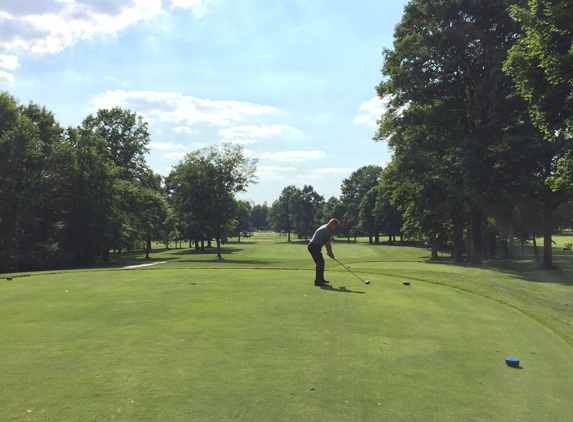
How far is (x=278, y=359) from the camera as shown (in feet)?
19.3

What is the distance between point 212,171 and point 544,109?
38.1 m

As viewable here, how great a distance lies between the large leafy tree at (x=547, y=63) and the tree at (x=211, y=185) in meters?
35.7

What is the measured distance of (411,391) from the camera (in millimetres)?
4926

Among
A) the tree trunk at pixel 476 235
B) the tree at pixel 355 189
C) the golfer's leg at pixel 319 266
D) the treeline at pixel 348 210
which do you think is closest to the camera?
the golfer's leg at pixel 319 266

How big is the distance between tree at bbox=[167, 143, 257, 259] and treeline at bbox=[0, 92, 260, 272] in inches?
4.7

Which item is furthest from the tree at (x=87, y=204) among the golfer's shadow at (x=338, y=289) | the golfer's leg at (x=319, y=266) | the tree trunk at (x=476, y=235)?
the golfer's shadow at (x=338, y=289)

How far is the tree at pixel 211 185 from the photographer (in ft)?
165

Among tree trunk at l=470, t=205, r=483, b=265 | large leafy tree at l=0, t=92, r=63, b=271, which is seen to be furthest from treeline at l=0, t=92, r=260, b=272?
tree trunk at l=470, t=205, r=483, b=265

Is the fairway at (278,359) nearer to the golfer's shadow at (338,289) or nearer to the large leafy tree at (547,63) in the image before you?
the golfer's shadow at (338,289)

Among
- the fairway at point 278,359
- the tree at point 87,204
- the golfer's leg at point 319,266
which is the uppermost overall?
the tree at point 87,204

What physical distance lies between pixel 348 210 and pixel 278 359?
104 meters

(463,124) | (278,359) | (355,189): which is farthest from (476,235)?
(355,189)

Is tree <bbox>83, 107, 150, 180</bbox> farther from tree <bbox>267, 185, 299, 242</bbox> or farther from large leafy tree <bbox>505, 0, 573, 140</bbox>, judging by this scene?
tree <bbox>267, 185, 299, 242</bbox>

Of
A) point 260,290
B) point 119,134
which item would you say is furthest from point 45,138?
point 260,290
